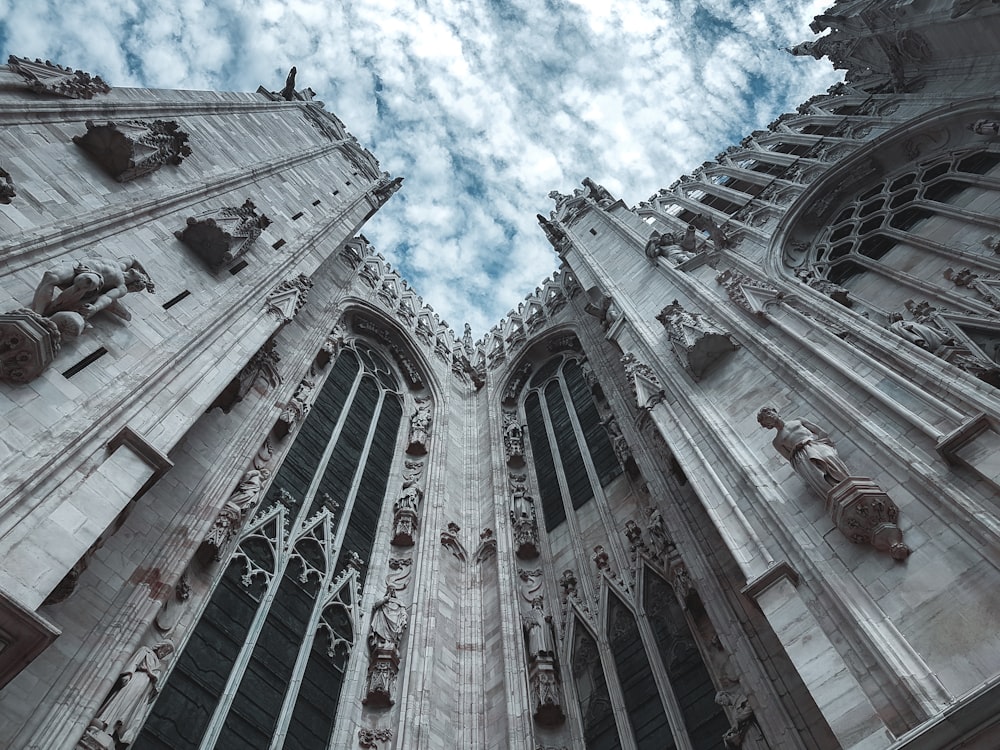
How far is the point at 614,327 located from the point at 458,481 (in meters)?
5.22

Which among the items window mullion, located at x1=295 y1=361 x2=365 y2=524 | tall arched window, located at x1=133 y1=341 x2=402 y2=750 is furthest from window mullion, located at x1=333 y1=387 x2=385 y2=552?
window mullion, located at x1=295 y1=361 x2=365 y2=524

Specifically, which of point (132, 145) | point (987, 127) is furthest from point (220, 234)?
point (987, 127)

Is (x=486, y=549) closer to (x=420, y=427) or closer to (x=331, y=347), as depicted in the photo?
(x=420, y=427)

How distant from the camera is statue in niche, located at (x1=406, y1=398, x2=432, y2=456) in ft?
55.9

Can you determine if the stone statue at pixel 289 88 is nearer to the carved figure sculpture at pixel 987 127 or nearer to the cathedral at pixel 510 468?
the cathedral at pixel 510 468

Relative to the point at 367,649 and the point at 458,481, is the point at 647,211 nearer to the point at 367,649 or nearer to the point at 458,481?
the point at 458,481

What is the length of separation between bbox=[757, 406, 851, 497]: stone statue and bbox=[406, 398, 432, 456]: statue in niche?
32.6ft

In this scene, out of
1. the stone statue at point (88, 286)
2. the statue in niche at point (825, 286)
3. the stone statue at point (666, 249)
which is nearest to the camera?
the stone statue at point (88, 286)

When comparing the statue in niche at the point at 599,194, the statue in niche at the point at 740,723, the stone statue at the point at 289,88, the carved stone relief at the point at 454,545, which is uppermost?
the stone statue at the point at 289,88

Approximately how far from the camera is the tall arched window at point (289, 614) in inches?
348

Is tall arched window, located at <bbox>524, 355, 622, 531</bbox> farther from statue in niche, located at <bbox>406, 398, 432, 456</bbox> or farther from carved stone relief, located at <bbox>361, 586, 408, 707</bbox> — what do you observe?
carved stone relief, located at <bbox>361, 586, 408, 707</bbox>

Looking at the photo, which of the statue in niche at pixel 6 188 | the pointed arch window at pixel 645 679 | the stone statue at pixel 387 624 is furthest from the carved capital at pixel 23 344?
the pointed arch window at pixel 645 679

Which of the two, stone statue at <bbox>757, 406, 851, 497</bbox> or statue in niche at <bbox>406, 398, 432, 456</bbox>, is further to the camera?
statue in niche at <bbox>406, 398, 432, 456</bbox>

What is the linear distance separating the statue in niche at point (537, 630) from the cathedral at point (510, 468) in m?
0.05
